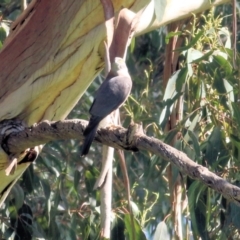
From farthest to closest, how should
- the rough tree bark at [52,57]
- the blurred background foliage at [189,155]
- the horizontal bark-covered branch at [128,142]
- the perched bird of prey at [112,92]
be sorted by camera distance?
the blurred background foliage at [189,155]
the rough tree bark at [52,57]
the perched bird of prey at [112,92]
the horizontal bark-covered branch at [128,142]

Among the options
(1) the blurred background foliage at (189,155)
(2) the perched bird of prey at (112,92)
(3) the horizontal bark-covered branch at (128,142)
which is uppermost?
(3) the horizontal bark-covered branch at (128,142)

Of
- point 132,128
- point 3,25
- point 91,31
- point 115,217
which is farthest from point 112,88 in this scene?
point 3,25

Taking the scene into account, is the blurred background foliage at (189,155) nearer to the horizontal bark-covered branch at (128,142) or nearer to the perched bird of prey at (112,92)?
the perched bird of prey at (112,92)

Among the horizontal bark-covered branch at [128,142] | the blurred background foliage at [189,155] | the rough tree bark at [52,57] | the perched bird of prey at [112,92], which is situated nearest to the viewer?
the horizontal bark-covered branch at [128,142]

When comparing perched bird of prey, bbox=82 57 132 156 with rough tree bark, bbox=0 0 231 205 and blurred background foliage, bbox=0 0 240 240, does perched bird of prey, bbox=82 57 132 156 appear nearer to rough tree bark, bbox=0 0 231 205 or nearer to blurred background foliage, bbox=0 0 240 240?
rough tree bark, bbox=0 0 231 205

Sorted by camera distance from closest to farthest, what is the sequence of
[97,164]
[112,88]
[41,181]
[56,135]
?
[56,135] → [112,88] → [41,181] → [97,164]

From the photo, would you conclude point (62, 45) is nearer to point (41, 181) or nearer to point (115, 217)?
point (115, 217)

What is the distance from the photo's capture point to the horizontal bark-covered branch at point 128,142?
1.12m

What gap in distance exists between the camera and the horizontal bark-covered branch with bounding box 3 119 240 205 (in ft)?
3.66

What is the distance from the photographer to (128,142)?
4.15 ft

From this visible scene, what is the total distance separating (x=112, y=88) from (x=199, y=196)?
446 millimetres

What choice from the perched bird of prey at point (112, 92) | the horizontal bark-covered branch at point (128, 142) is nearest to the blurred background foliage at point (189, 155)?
the perched bird of prey at point (112, 92)

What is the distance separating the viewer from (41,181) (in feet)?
8.09

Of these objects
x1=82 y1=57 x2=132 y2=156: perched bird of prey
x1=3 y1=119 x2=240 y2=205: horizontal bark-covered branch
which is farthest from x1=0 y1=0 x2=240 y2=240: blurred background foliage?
x1=3 y1=119 x2=240 y2=205: horizontal bark-covered branch
